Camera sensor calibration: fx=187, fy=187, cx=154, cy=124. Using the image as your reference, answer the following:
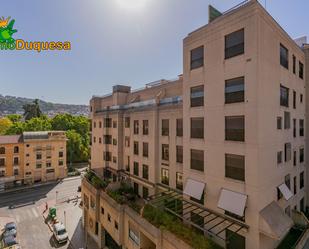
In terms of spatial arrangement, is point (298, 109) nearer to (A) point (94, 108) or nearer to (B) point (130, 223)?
(B) point (130, 223)

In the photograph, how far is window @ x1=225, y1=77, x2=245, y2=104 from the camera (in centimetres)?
1471

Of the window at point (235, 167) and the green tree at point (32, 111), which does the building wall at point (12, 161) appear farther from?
the window at point (235, 167)

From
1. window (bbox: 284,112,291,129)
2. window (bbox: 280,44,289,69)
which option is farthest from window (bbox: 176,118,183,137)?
window (bbox: 280,44,289,69)

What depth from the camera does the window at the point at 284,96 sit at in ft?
55.8

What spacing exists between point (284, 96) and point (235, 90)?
614 cm

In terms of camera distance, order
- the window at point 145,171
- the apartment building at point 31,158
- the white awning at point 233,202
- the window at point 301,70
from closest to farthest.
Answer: the white awning at point 233,202, the window at point 301,70, the window at point 145,171, the apartment building at point 31,158

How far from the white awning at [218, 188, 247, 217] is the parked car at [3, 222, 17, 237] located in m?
36.4

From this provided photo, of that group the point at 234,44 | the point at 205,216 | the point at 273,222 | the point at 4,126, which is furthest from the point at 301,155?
the point at 4,126

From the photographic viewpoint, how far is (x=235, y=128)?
15.2 metres

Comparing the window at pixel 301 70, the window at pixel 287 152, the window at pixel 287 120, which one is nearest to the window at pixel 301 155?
the window at pixel 287 152

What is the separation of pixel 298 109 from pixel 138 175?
21.8m

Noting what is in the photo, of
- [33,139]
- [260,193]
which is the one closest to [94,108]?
[33,139]

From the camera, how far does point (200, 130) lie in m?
18.1

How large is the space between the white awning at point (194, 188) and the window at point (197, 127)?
4.45 m
